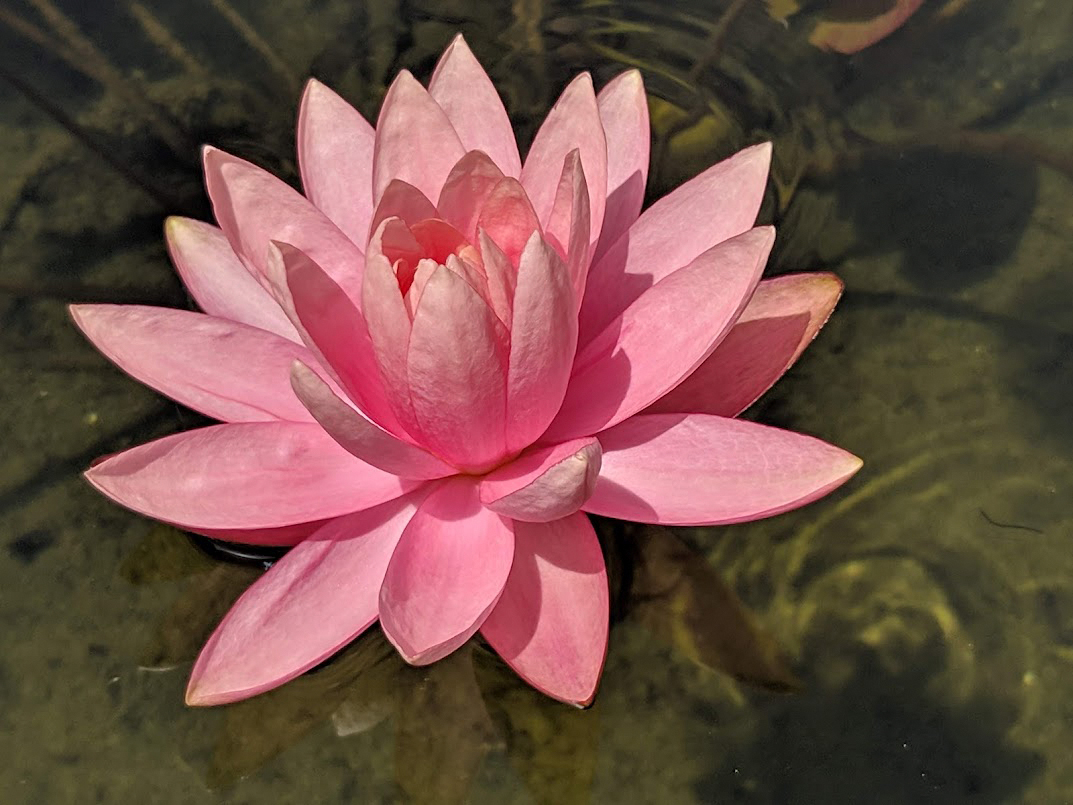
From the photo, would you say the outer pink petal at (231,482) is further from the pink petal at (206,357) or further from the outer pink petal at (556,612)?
the outer pink petal at (556,612)

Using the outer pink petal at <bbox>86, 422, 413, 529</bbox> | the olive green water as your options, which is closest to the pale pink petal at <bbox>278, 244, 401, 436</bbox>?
the outer pink petal at <bbox>86, 422, 413, 529</bbox>

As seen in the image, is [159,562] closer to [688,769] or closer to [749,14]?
[688,769]

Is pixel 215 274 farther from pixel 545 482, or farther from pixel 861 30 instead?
pixel 861 30

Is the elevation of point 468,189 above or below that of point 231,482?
above

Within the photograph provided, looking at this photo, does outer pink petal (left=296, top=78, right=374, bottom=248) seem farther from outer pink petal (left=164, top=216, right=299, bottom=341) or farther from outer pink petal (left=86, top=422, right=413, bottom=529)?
outer pink petal (left=86, top=422, right=413, bottom=529)

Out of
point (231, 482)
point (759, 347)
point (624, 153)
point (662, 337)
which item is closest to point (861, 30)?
point (624, 153)
